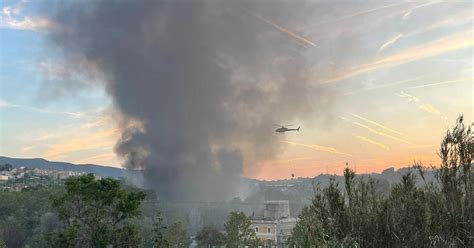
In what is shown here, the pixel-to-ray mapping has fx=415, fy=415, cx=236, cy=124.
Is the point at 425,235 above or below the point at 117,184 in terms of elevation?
below

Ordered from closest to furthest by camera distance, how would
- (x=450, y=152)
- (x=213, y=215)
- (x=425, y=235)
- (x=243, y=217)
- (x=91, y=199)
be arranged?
(x=425, y=235) → (x=450, y=152) → (x=91, y=199) → (x=243, y=217) → (x=213, y=215)

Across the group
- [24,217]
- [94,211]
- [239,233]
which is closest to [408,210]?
[94,211]

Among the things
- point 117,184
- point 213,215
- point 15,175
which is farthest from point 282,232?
point 15,175

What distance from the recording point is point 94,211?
46.8 feet

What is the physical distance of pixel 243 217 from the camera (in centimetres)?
3244

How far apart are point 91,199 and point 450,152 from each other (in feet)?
37.2

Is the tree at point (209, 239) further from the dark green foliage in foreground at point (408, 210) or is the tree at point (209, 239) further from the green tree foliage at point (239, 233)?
the dark green foliage in foreground at point (408, 210)

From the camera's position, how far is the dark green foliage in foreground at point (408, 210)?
720 cm

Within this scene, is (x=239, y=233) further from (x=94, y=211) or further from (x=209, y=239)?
(x=94, y=211)

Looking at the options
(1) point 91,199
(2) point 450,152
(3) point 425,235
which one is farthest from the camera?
(1) point 91,199

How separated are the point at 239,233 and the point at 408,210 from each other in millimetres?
25847

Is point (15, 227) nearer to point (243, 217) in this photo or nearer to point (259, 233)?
point (243, 217)

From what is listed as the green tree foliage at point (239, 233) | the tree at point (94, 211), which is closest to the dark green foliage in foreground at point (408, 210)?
the tree at point (94, 211)

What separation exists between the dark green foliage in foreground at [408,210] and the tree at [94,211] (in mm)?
8019
